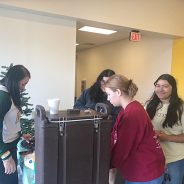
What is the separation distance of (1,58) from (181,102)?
7.52ft

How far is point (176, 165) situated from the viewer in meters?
1.75

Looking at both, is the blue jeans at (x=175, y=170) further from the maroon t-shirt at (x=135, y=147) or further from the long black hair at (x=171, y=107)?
the maroon t-shirt at (x=135, y=147)

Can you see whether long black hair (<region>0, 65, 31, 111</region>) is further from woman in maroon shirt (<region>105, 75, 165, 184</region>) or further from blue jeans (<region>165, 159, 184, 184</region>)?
blue jeans (<region>165, 159, 184, 184</region>)

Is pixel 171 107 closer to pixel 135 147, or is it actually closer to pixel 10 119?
pixel 135 147

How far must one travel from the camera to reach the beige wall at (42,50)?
9.96 feet

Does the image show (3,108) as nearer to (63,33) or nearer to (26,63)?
(26,63)

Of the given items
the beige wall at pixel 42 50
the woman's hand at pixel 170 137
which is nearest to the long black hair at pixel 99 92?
the woman's hand at pixel 170 137

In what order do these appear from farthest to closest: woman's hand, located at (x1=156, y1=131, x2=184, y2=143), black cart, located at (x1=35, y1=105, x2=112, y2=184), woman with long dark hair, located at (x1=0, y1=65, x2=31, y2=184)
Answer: woman's hand, located at (x1=156, y1=131, x2=184, y2=143) → woman with long dark hair, located at (x1=0, y1=65, x2=31, y2=184) → black cart, located at (x1=35, y1=105, x2=112, y2=184)

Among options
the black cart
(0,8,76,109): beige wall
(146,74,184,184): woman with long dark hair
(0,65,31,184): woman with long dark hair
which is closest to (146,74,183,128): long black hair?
(146,74,184,184): woman with long dark hair

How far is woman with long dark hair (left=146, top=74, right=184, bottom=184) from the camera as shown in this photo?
1685 mm

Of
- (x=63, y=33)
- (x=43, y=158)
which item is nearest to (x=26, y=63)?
(x=63, y=33)

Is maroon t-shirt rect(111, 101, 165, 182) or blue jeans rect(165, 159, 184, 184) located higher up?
maroon t-shirt rect(111, 101, 165, 182)

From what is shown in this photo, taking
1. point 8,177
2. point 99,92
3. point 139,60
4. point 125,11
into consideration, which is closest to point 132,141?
point 8,177

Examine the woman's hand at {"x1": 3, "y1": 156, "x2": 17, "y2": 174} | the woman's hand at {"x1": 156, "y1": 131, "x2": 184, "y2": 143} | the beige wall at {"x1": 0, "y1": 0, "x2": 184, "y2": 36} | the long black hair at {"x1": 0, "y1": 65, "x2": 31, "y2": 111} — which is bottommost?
the woman's hand at {"x1": 3, "y1": 156, "x2": 17, "y2": 174}
